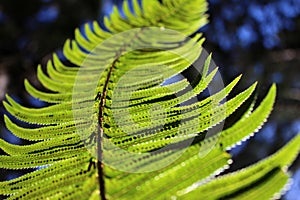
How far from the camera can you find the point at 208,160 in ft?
1.21

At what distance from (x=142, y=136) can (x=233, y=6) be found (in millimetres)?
3560

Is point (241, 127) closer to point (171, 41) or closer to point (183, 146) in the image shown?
point (183, 146)

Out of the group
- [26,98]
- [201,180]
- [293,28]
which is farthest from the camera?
[293,28]

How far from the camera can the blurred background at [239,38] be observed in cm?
350

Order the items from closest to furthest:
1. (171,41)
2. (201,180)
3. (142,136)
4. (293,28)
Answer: (201,180), (142,136), (171,41), (293,28)

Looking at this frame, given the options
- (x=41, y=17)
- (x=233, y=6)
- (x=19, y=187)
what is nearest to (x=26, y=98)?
(x=41, y=17)

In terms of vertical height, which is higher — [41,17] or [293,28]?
[41,17]

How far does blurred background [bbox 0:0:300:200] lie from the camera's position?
3502 mm

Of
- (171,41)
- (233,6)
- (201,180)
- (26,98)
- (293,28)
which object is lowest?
(201,180)

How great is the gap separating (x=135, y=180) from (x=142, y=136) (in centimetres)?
8

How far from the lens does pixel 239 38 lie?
147 inches

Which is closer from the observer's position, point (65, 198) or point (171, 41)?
point (65, 198)

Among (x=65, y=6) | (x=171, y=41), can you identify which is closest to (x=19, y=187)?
(x=171, y=41)

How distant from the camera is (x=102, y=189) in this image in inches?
15.9
